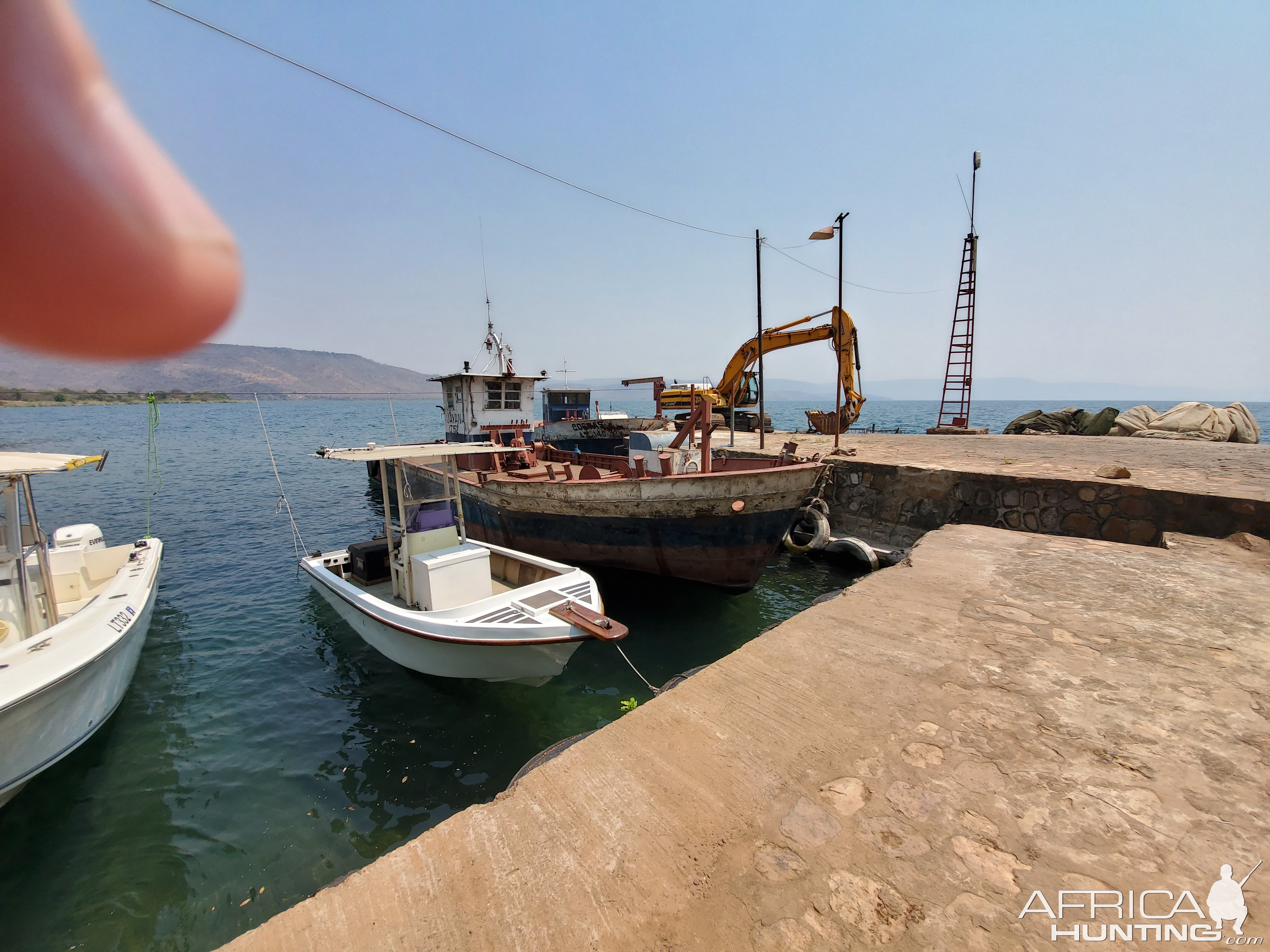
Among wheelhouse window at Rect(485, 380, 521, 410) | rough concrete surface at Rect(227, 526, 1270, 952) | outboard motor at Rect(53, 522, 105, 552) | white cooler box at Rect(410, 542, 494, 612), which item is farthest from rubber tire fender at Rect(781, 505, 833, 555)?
outboard motor at Rect(53, 522, 105, 552)

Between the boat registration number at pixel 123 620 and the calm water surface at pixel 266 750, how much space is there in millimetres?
1251

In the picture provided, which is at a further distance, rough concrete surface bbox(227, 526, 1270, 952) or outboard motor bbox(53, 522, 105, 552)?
outboard motor bbox(53, 522, 105, 552)

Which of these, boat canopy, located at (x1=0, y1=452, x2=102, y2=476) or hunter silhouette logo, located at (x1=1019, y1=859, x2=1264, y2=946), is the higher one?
boat canopy, located at (x1=0, y1=452, x2=102, y2=476)

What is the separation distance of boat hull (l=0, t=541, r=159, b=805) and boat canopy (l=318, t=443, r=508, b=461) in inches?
110

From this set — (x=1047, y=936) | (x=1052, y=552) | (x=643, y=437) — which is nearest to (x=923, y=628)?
(x=1047, y=936)

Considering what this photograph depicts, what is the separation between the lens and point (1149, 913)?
5.76 ft

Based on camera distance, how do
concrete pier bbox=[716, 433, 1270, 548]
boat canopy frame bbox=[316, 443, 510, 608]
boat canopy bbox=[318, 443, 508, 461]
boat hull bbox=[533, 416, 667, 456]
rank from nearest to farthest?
boat canopy bbox=[318, 443, 508, 461]
boat canopy frame bbox=[316, 443, 510, 608]
concrete pier bbox=[716, 433, 1270, 548]
boat hull bbox=[533, 416, 667, 456]

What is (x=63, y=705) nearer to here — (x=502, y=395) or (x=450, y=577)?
(x=450, y=577)

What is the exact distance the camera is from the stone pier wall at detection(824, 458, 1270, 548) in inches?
273

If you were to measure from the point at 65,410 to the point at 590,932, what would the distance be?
180069 millimetres

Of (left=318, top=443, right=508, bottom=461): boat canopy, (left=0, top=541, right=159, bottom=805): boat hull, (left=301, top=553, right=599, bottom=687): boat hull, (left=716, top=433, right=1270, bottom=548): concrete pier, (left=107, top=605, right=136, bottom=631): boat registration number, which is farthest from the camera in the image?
(left=716, top=433, right=1270, bottom=548): concrete pier

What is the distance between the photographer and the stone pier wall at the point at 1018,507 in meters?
6.94

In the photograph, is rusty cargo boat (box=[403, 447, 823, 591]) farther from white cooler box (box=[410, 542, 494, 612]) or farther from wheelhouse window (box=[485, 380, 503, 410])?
wheelhouse window (box=[485, 380, 503, 410])

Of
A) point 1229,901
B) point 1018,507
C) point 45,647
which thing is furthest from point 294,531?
point 1018,507
